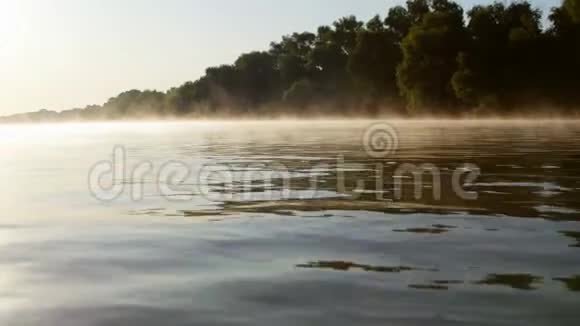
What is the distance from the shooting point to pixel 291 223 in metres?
7.89

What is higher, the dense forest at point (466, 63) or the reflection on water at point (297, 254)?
the dense forest at point (466, 63)

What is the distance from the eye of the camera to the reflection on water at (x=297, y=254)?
4453 mm

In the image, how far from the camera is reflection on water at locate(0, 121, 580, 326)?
4.45 metres

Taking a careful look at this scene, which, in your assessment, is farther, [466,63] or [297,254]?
[466,63]

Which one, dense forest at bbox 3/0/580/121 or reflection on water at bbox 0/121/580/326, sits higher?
dense forest at bbox 3/0/580/121

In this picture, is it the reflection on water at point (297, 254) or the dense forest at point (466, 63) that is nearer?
the reflection on water at point (297, 254)

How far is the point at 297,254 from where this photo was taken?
620 cm

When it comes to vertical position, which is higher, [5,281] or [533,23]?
[533,23]

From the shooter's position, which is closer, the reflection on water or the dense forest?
the reflection on water

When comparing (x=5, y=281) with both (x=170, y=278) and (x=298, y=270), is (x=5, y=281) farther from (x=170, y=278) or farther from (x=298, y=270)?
(x=298, y=270)

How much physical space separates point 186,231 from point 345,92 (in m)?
99.7

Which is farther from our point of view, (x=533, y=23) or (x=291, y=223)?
(x=533, y=23)

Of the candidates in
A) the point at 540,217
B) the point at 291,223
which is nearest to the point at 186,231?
the point at 291,223

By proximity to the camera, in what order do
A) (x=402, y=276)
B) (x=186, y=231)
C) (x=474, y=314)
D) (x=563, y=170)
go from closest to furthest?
1. (x=474, y=314)
2. (x=402, y=276)
3. (x=186, y=231)
4. (x=563, y=170)
